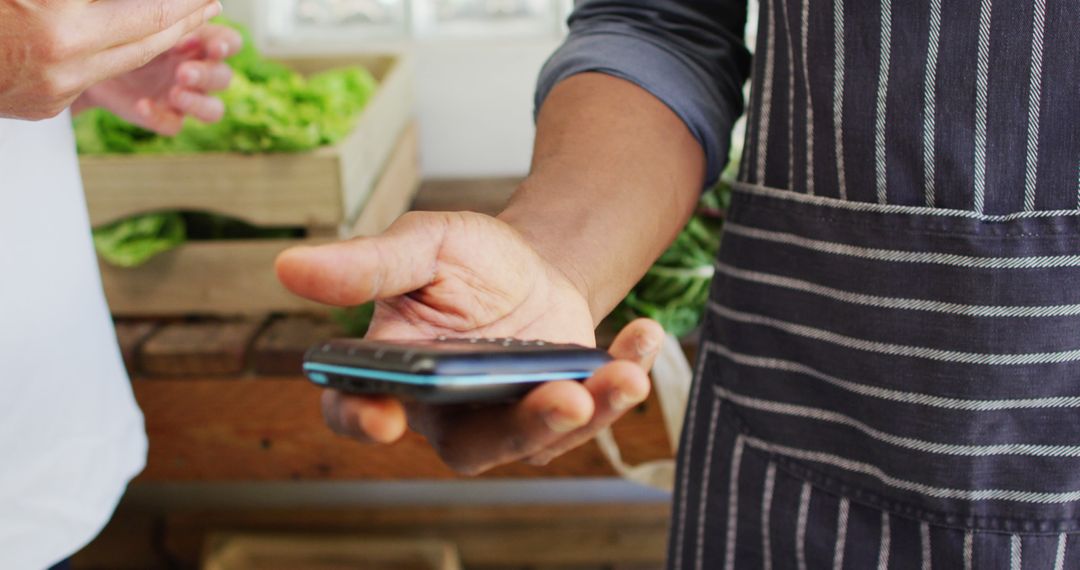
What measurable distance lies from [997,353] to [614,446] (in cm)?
87

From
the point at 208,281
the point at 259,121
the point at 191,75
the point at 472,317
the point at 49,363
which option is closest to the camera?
the point at 472,317

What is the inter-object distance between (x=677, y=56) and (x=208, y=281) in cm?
98

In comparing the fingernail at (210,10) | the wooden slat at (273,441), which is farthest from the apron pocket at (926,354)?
the wooden slat at (273,441)

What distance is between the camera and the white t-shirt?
80 cm

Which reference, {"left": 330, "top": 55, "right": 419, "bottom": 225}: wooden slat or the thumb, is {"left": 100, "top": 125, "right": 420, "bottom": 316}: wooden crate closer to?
{"left": 330, "top": 55, "right": 419, "bottom": 225}: wooden slat

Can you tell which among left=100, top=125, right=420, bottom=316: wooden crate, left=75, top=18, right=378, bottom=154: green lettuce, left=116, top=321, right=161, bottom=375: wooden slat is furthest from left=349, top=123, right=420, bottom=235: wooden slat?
left=116, top=321, right=161, bottom=375: wooden slat

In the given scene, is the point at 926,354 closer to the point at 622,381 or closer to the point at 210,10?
the point at 622,381

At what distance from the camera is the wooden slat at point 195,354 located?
152 cm

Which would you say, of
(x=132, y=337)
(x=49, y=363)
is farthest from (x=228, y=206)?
(x=49, y=363)

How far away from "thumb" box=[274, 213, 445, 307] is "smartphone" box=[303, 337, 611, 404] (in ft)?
0.11

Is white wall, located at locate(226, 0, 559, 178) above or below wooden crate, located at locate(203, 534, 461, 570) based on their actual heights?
above

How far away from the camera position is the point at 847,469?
0.79m

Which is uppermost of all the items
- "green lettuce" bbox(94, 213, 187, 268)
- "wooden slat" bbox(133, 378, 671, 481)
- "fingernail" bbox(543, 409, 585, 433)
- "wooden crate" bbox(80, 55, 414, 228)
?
"fingernail" bbox(543, 409, 585, 433)

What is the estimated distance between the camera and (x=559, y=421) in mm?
512
